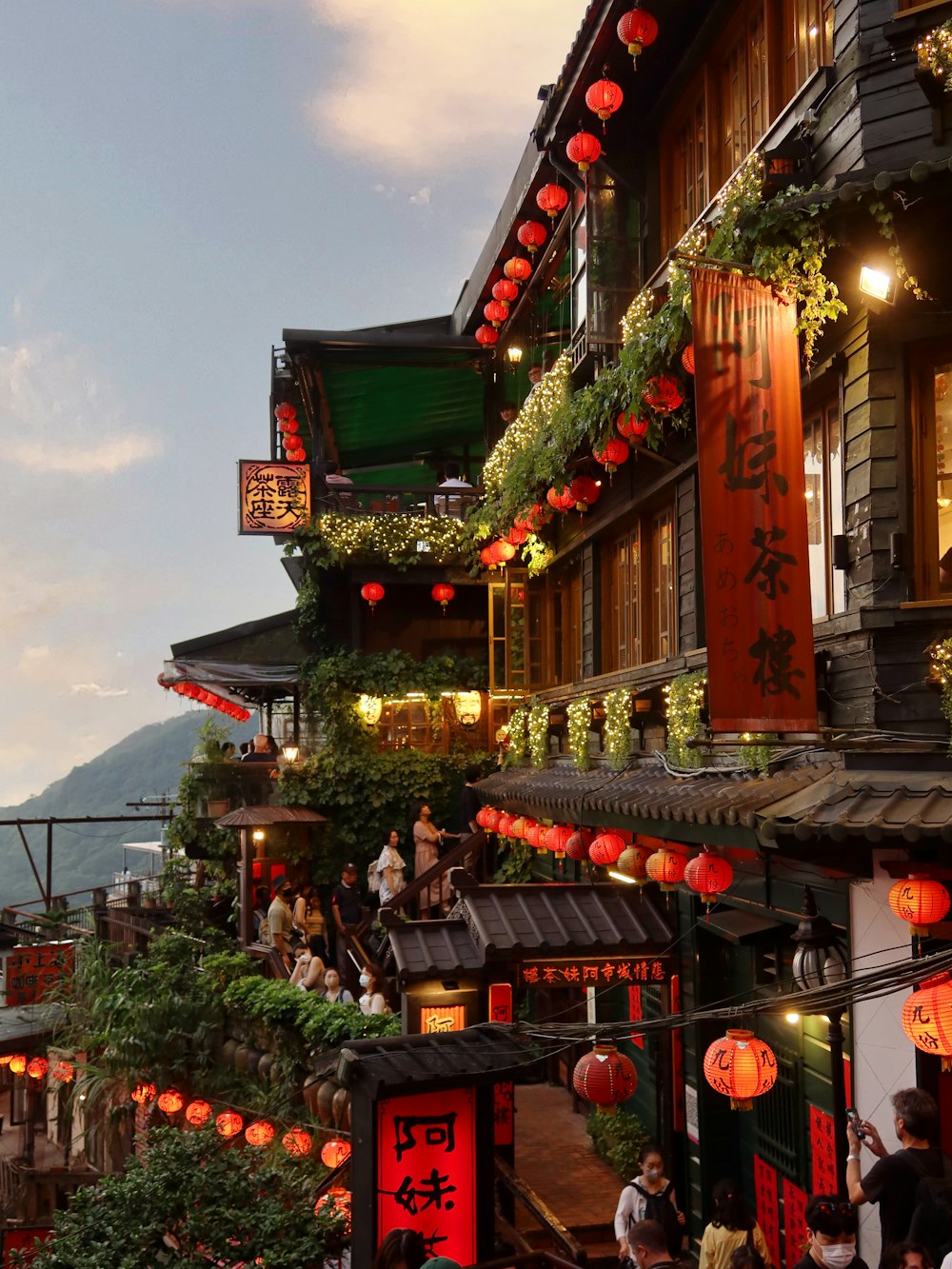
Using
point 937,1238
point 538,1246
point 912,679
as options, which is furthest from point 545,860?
point 937,1238

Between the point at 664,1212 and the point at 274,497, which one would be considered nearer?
the point at 664,1212

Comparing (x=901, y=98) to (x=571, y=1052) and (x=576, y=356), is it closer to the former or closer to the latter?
(x=576, y=356)

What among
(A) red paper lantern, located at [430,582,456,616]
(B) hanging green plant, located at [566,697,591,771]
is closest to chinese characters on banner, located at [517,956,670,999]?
(B) hanging green plant, located at [566,697,591,771]

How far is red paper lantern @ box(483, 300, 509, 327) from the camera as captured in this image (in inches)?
889

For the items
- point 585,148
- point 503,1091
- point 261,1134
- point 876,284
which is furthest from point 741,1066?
point 585,148

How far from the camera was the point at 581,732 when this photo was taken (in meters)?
15.6

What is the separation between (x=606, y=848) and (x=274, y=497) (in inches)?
571

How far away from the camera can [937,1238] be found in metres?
6.13

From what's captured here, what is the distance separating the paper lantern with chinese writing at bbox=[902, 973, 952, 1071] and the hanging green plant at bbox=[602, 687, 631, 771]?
21.6ft

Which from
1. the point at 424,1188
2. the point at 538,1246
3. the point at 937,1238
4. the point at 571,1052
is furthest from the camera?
the point at 571,1052

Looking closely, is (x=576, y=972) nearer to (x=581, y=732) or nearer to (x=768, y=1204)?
(x=768, y=1204)

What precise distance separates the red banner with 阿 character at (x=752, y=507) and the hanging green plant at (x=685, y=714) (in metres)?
2.92

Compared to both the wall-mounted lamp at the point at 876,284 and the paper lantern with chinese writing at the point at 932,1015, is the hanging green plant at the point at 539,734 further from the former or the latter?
the paper lantern with chinese writing at the point at 932,1015

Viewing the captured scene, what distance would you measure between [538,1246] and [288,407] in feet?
64.1
